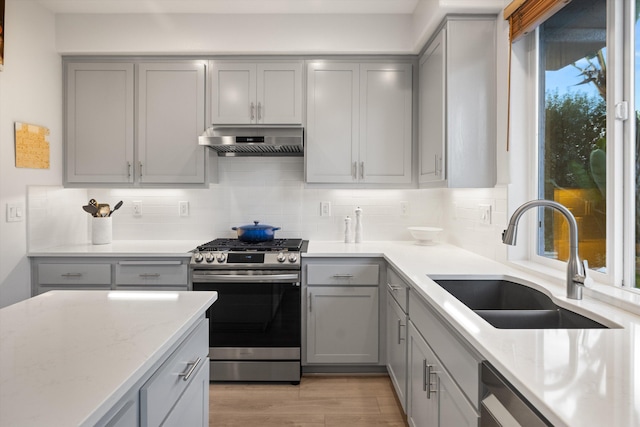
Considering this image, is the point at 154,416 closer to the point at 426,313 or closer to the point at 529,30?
the point at 426,313

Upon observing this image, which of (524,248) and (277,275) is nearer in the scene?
(524,248)

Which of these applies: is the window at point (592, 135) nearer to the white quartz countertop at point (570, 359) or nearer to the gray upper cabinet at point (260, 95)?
the white quartz countertop at point (570, 359)

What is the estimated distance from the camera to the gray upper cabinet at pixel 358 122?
3090 millimetres

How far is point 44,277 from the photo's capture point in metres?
2.83

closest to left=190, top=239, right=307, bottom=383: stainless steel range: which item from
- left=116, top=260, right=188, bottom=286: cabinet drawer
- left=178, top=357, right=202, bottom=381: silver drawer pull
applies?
left=116, top=260, right=188, bottom=286: cabinet drawer

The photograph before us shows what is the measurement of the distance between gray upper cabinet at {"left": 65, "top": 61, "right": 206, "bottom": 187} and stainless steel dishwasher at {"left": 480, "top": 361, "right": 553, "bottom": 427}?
2553 mm

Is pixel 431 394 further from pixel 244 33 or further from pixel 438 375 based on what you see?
pixel 244 33

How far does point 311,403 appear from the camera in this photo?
2.55 metres

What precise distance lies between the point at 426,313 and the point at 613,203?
903 millimetres

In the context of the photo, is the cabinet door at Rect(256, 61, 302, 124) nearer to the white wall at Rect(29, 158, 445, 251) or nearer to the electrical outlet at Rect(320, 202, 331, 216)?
the white wall at Rect(29, 158, 445, 251)

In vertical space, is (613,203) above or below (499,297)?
above

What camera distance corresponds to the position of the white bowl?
315 cm

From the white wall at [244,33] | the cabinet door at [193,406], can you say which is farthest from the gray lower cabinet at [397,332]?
the white wall at [244,33]

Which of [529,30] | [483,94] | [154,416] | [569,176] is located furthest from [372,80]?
[154,416]
